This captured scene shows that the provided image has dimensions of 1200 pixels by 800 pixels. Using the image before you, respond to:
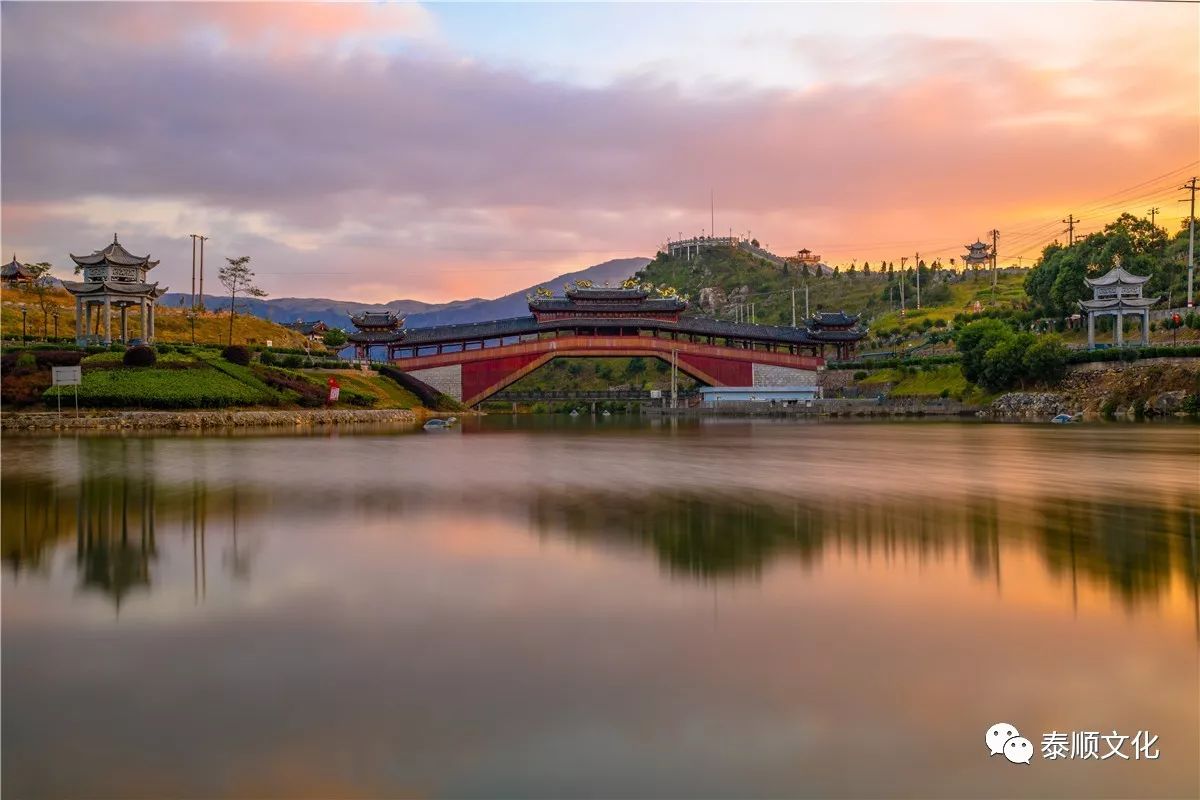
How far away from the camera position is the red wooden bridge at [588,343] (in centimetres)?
8662

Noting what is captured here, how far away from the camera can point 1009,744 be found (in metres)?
7.34

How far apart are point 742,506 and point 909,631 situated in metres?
9.40

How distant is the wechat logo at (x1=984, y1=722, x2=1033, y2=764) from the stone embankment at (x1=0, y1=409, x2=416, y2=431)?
50.3 m

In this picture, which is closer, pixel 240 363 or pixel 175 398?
pixel 175 398

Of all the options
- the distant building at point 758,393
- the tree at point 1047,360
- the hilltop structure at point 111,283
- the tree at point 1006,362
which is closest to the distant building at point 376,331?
the hilltop structure at point 111,283

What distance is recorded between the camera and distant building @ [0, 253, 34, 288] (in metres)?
92.2

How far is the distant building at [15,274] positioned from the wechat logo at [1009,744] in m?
105

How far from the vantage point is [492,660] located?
9273 mm

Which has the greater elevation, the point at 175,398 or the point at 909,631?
the point at 175,398

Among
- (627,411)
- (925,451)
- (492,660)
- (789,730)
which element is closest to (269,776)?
(492,660)

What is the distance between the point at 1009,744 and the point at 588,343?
81.4 meters

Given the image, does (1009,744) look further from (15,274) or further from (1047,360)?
(15,274)

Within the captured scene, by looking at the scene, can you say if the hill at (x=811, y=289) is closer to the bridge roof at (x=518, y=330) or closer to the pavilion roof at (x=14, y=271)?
the bridge roof at (x=518, y=330)

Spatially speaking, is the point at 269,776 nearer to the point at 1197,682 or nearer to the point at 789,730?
the point at 789,730
